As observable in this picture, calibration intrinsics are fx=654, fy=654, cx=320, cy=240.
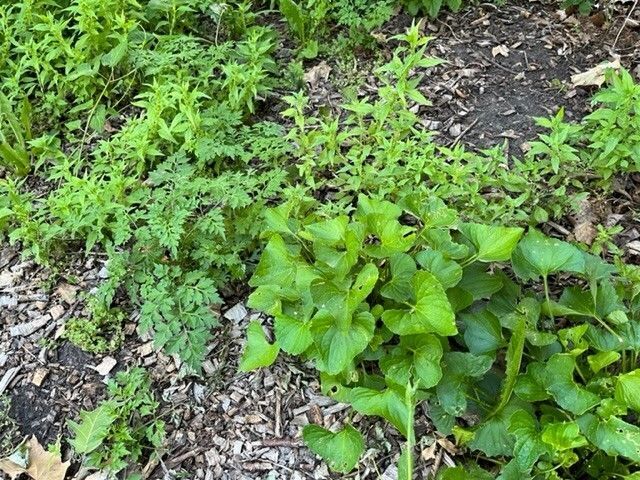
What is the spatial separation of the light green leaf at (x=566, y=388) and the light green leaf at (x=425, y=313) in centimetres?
38

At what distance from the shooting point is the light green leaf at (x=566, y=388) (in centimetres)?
217

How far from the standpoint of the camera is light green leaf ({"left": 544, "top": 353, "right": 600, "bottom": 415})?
2.17 metres

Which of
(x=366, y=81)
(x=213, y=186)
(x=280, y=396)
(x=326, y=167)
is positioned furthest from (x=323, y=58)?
(x=280, y=396)

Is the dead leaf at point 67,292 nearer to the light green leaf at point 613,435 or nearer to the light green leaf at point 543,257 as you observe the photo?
the light green leaf at point 543,257

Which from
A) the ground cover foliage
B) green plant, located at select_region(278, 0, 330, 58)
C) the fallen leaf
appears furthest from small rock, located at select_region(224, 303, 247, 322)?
green plant, located at select_region(278, 0, 330, 58)

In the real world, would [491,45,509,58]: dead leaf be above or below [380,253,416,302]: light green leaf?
above

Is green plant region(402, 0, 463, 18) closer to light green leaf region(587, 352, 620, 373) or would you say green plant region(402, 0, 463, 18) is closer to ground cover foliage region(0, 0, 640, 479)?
ground cover foliage region(0, 0, 640, 479)

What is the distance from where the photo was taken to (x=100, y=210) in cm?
299

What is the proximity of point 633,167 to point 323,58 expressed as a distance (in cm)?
185

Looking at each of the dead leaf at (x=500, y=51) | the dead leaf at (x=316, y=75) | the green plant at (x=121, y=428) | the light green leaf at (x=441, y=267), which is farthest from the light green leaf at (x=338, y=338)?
the dead leaf at (x=500, y=51)

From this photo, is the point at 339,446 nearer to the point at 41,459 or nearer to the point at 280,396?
the point at 280,396

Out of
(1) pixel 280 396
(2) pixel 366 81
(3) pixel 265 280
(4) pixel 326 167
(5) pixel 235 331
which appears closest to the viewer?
(3) pixel 265 280

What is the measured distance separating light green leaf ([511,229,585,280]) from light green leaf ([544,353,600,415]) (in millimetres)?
405

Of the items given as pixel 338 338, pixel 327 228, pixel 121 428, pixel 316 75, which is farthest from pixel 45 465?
pixel 316 75
